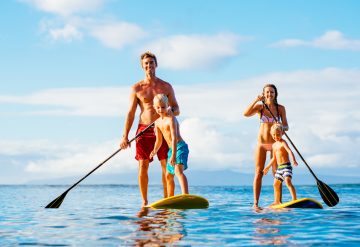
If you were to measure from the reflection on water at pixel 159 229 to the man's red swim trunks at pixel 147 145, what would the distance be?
1.15m

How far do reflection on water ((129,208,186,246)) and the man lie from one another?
1.18m

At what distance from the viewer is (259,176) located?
10273 millimetres

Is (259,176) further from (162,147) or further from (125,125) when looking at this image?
(125,125)

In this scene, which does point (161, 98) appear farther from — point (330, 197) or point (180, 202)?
point (330, 197)

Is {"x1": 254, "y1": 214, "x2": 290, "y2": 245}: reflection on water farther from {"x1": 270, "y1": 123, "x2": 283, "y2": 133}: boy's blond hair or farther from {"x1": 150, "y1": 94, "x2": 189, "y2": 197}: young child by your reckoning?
{"x1": 270, "y1": 123, "x2": 283, "y2": 133}: boy's blond hair

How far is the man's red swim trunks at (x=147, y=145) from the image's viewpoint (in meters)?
9.73

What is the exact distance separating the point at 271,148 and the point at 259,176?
57cm

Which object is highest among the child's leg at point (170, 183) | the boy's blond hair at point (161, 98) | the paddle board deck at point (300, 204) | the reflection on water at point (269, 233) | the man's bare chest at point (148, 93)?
the man's bare chest at point (148, 93)

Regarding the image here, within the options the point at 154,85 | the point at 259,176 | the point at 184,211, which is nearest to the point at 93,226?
the point at 184,211

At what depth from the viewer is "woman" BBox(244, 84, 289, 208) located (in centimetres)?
1003

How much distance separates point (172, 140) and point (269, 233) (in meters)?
3.09

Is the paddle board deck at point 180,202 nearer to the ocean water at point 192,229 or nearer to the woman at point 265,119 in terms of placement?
the ocean water at point 192,229

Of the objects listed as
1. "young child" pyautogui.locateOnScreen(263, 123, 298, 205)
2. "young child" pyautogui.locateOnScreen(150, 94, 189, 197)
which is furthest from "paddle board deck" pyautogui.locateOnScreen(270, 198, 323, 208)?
"young child" pyautogui.locateOnScreen(150, 94, 189, 197)

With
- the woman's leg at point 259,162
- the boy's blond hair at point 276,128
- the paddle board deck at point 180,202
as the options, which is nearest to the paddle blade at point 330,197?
the woman's leg at point 259,162
